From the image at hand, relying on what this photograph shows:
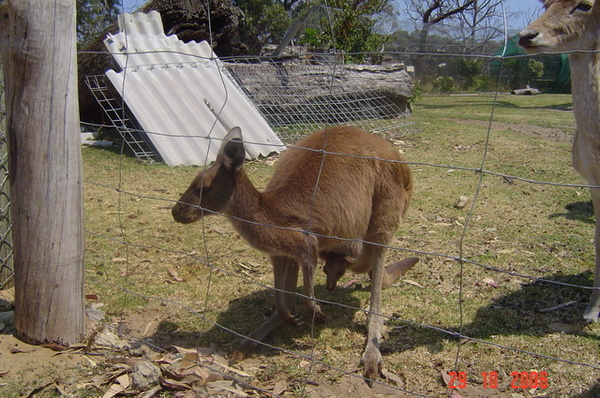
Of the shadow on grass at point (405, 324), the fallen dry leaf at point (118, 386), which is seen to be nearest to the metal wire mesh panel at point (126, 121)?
the shadow on grass at point (405, 324)

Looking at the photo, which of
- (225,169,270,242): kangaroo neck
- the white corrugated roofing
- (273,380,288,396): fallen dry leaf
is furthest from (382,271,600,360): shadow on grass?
the white corrugated roofing

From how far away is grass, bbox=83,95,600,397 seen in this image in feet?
11.0

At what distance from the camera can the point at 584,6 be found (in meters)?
3.51

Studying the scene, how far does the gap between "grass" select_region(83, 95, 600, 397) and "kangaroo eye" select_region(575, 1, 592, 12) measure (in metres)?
0.99

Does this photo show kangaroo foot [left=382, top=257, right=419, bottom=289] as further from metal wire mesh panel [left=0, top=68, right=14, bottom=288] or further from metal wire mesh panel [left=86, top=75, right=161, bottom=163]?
metal wire mesh panel [left=86, top=75, right=161, bottom=163]

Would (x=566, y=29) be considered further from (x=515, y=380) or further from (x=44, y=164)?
(x=44, y=164)

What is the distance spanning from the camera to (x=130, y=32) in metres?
8.69

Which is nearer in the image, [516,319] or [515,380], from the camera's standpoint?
[515,380]

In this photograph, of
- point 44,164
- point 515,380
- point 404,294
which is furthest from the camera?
point 404,294

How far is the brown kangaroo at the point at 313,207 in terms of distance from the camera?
136 inches

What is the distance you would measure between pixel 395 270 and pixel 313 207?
1.22 metres

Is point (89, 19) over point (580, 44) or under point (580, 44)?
over

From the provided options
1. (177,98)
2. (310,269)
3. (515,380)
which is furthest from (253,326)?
(177,98)

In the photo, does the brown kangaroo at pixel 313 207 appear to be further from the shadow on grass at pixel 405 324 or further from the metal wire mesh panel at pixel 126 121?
the metal wire mesh panel at pixel 126 121
